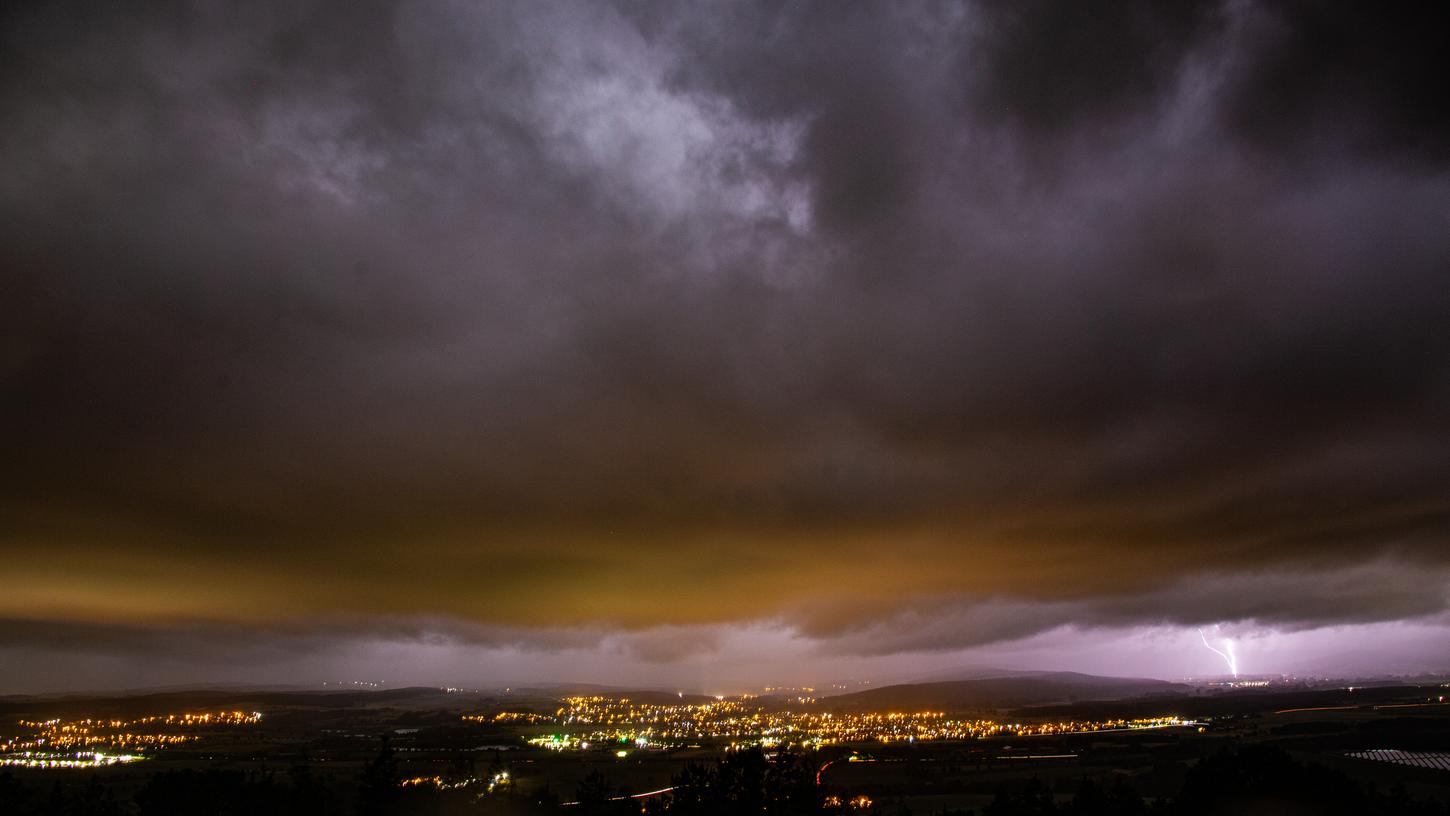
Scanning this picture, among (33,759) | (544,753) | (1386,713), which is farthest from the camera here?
(1386,713)

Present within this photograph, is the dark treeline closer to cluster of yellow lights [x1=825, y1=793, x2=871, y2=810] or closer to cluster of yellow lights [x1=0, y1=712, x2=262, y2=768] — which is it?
cluster of yellow lights [x1=825, y1=793, x2=871, y2=810]

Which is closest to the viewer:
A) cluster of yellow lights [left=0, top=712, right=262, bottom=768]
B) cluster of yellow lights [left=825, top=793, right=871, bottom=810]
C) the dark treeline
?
the dark treeline

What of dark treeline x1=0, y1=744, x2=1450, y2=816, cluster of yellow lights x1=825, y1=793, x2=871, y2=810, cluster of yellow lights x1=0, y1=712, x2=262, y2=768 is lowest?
cluster of yellow lights x1=0, y1=712, x2=262, y2=768

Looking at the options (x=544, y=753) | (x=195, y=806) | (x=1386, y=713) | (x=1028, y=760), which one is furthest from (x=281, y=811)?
(x=1386, y=713)

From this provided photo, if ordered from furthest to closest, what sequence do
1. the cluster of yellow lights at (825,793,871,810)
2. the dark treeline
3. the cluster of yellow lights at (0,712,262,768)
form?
the cluster of yellow lights at (0,712,262,768)
the cluster of yellow lights at (825,793,871,810)
the dark treeline

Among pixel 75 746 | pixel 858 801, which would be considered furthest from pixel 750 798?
pixel 75 746

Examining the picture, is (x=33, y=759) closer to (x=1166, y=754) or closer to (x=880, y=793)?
(x=880, y=793)

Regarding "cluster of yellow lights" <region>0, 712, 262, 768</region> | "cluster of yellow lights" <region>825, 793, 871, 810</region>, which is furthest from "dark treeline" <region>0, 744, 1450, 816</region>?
"cluster of yellow lights" <region>0, 712, 262, 768</region>

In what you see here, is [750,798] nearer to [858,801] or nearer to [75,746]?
[858,801]

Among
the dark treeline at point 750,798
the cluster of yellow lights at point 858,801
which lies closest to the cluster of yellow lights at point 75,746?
the dark treeline at point 750,798

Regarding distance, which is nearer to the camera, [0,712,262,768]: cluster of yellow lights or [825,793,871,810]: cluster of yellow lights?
[825,793,871,810]: cluster of yellow lights

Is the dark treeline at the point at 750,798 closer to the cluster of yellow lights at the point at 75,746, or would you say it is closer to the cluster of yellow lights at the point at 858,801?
the cluster of yellow lights at the point at 858,801
